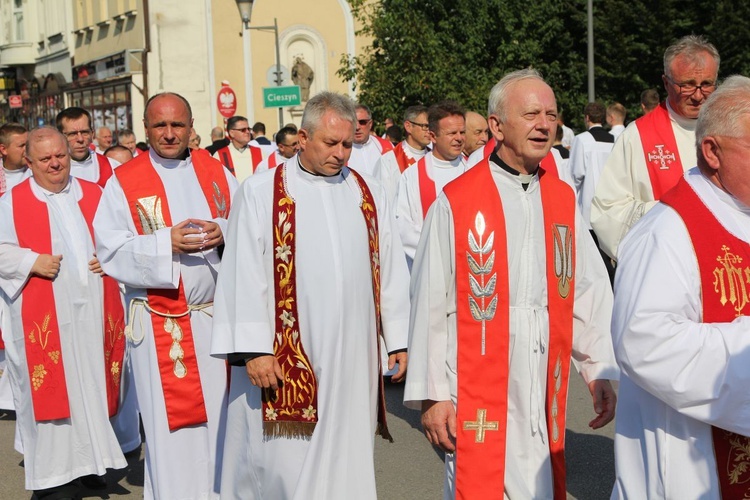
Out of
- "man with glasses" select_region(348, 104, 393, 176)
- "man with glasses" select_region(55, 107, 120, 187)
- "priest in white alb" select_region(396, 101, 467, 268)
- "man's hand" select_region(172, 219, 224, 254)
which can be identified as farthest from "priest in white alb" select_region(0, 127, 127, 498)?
"man with glasses" select_region(348, 104, 393, 176)

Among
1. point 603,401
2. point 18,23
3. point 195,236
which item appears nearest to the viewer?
point 603,401

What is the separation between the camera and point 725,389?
3164mm

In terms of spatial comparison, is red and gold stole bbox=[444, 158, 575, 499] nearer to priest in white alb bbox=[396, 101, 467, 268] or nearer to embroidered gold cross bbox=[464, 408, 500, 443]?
embroidered gold cross bbox=[464, 408, 500, 443]

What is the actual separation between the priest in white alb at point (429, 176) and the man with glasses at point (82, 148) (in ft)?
7.34

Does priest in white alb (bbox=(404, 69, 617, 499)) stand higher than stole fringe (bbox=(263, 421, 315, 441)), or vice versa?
priest in white alb (bbox=(404, 69, 617, 499))

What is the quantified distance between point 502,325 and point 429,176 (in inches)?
188

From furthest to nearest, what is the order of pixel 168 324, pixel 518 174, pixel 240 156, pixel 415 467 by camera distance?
pixel 240 156 < pixel 415 467 < pixel 168 324 < pixel 518 174

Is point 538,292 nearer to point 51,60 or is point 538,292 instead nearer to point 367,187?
point 367,187

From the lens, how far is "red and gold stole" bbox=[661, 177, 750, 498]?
332 centimetres

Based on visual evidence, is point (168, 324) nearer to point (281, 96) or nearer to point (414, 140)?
point (414, 140)

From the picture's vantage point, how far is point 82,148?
912 cm

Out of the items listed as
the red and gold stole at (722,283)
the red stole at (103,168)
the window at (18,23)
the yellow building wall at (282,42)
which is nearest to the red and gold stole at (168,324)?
the red stole at (103,168)

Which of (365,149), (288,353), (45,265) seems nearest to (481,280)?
(288,353)

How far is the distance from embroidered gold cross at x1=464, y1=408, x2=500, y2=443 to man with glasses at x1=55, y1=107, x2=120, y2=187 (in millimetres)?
5086
